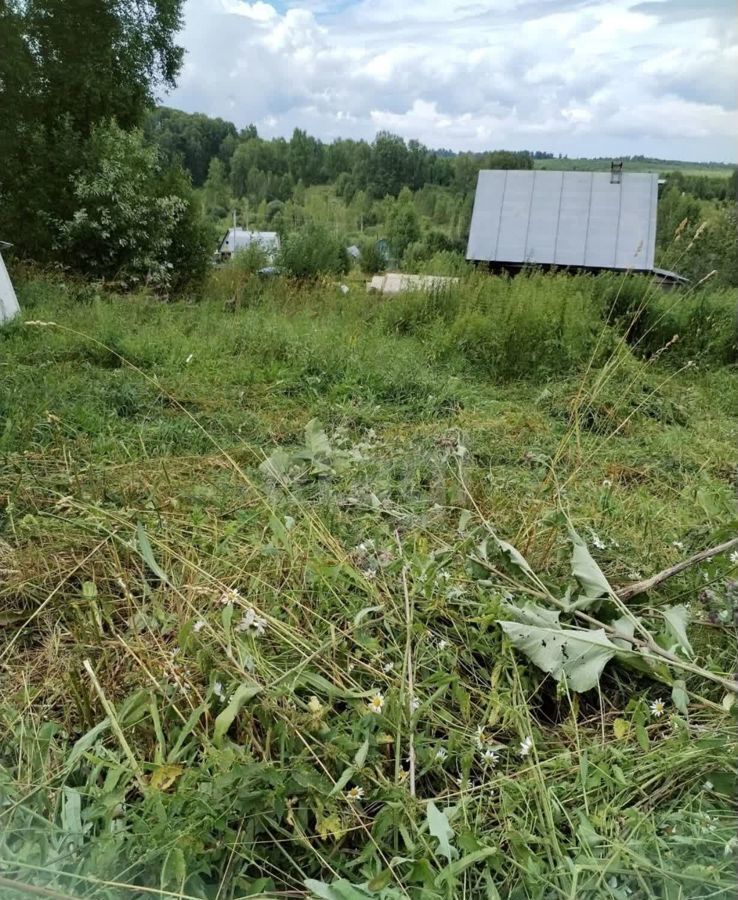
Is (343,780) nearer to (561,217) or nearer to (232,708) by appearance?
(232,708)

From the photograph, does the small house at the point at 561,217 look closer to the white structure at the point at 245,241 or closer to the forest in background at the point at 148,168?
the forest in background at the point at 148,168

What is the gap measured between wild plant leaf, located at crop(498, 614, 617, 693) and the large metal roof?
990 cm

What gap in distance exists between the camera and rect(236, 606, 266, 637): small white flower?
1.43 m

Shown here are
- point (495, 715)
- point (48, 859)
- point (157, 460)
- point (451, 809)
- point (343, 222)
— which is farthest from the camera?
point (343, 222)

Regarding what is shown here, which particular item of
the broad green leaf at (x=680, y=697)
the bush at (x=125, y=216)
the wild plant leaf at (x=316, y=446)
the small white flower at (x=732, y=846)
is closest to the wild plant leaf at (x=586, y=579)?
the broad green leaf at (x=680, y=697)

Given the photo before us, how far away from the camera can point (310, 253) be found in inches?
447

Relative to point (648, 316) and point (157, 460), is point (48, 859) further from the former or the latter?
point (648, 316)

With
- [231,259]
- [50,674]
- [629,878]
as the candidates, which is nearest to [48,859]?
[50,674]

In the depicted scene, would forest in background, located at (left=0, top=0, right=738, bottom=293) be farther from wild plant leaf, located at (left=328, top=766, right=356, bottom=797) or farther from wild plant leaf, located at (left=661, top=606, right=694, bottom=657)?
wild plant leaf, located at (left=328, top=766, right=356, bottom=797)

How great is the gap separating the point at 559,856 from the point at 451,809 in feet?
0.66

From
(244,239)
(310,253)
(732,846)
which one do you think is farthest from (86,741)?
(244,239)

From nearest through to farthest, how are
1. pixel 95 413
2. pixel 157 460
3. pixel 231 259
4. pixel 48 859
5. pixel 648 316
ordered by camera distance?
pixel 48 859, pixel 157 460, pixel 95 413, pixel 648 316, pixel 231 259

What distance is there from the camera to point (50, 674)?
151cm

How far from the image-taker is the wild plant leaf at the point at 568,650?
1432mm
